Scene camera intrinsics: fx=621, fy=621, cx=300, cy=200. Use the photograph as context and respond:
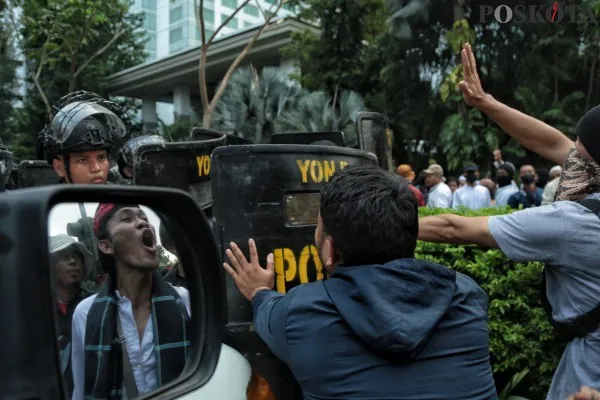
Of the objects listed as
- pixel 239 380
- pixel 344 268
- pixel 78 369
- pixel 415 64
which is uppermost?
pixel 415 64

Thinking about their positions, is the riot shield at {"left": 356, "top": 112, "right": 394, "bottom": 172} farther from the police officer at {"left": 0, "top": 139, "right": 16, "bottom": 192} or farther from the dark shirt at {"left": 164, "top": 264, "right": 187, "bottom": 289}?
the dark shirt at {"left": 164, "top": 264, "right": 187, "bottom": 289}

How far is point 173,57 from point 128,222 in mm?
29881

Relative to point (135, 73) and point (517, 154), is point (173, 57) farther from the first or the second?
point (517, 154)

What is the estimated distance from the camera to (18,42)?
26031mm

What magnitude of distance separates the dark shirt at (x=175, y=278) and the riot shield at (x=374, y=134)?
2760 mm

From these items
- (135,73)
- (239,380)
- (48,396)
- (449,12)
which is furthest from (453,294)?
(135,73)

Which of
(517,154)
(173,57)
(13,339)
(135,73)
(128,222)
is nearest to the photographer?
(13,339)

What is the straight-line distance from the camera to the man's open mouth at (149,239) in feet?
4.70

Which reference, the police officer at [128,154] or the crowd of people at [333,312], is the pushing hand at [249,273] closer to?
the crowd of people at [333,312]

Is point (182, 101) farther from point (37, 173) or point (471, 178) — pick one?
point (37, 173)

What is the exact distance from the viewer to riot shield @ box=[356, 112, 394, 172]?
13.8 feet

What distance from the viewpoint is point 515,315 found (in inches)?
160

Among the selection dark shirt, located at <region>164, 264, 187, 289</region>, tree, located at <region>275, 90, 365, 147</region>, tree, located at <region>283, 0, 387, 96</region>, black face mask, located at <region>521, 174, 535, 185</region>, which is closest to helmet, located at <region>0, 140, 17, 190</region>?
dark shirt, located at <region>164, 264, 187, 289</region>

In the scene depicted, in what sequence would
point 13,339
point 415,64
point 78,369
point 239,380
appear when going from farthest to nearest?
point 415,64, point 239,380, point 78,369, point 13,339
